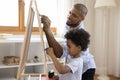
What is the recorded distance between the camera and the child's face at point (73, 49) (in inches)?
63.1

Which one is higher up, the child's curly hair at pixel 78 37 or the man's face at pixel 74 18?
the man's face at pixel 74 18

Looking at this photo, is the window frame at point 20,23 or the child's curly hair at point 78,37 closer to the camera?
the child's curly hair at point 78,37

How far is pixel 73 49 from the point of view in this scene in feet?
5.26

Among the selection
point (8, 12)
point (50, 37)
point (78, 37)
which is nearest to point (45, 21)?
point (50, 37)

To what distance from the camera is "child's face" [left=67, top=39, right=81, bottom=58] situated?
5.26ft

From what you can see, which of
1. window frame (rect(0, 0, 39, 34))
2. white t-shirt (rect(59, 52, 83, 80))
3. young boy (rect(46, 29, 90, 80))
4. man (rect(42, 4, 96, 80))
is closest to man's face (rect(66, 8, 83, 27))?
man (rect(42, 4, 96, 80))

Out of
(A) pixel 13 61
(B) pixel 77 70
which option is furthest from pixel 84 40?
(A) pixel 13 61

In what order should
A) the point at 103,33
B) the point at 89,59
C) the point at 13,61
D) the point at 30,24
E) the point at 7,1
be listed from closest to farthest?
the point at 30,24, the point at 89,59, the point at 13,61, the point at 7,1, the point at 103,33

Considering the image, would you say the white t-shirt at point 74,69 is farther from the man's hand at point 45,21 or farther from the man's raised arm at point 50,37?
the man's hand at point 45,21

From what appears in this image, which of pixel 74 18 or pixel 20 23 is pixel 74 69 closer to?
pixel 74 18

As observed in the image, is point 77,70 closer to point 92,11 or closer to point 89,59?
point 89,59

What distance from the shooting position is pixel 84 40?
1618mm

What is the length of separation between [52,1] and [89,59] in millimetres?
2019

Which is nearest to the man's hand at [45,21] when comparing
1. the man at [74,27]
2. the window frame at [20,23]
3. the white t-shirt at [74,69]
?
the man at [74,27]
